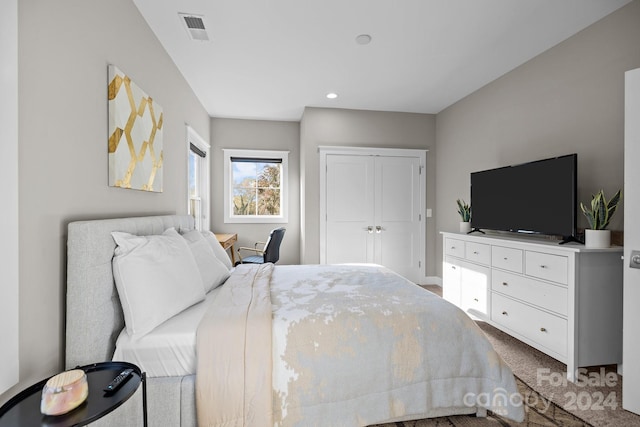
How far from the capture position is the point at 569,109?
8.64ft

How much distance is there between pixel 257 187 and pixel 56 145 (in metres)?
3.60

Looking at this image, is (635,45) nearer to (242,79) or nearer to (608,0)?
(608,0)

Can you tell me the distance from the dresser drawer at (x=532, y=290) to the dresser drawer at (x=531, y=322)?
0.06 m

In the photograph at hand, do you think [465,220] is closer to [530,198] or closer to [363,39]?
[530,198]

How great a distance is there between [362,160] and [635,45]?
9.40ft

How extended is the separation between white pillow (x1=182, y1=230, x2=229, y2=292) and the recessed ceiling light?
2.16 m

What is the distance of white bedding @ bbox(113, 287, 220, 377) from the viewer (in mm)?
1393

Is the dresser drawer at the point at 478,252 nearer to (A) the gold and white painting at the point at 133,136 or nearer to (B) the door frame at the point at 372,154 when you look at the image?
(B) the door frame at the point at 372,154

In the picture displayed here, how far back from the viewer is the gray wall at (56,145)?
47.5 inches

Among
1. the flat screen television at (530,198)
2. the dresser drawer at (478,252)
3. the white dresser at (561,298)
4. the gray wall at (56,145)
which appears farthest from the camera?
the dresser drawer at (478,252)

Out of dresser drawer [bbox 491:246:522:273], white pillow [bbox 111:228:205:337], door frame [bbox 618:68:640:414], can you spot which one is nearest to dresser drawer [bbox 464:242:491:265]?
dresser drawer [bbox 491:246:522:273]

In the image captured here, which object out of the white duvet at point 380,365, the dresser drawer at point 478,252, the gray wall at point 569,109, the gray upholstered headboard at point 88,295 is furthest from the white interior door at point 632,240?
the gray upholstered headboard at point 88,295

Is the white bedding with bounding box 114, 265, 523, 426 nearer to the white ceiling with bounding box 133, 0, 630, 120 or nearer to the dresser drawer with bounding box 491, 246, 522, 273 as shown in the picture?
the dresser drawer with bounding box 491, 246, 522, 273

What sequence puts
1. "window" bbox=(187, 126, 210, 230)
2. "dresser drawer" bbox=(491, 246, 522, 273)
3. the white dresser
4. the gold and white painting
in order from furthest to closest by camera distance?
1. "window" bbox=(187, 126, 210, 230)
2. "dresser drawer" bbox=(491, 246, 522, 273)
3. the white dresser
4. the gold and white painting
